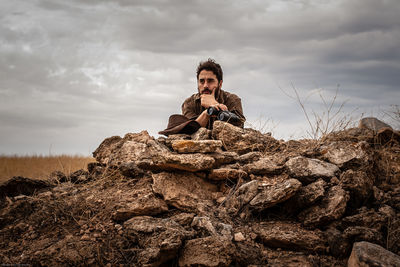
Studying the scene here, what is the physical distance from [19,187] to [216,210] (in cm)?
281

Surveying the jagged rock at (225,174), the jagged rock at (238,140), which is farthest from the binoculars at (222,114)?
the jagged rock at (225,174)


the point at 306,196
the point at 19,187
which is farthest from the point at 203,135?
the point at 19,187

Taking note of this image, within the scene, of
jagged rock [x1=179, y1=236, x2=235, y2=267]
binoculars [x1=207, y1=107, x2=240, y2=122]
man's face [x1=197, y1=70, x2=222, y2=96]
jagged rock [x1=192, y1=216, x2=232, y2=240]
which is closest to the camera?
jagged rock [x1=179, y1=236, x2=235, y2=267]

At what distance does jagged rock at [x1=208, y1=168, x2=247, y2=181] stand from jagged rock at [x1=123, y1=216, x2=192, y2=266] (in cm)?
86

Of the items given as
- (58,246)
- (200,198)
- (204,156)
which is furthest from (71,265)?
(204,156)

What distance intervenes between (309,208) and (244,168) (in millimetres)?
936

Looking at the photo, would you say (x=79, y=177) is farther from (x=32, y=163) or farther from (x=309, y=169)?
(x=32, y=163)

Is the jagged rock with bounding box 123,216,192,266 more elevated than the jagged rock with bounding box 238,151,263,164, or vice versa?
the jagged rock with bounding box 238,151,263,164

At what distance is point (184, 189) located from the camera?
364 centimetres

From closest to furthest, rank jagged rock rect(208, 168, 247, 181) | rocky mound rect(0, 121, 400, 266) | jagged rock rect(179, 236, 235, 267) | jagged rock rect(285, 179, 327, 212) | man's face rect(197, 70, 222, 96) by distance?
jagged rock rect(179, 236, 235, 267) → rocky mound rect(0, 121, 400, 266) → jagged rock rect(285, 179, 327, 212) → jagged rock rect(208, 168, 247, 181) → man's face rect(197, 70, 222, 96)

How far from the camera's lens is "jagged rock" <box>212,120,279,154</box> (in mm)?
4641

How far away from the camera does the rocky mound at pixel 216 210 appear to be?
2.85m

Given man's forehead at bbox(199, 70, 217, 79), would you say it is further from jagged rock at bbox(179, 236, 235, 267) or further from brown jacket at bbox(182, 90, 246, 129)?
jagged rock at bbox(179, 236, 235, 267)

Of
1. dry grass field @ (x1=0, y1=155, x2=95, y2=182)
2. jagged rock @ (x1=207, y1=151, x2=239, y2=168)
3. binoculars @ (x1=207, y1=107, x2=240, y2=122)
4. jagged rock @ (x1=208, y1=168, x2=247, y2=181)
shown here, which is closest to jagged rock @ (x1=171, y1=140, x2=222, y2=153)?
jagged rock @ (x1=207, y1=151, x2=239, y2=168)
